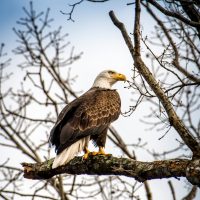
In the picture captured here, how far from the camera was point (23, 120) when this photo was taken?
28.8ft

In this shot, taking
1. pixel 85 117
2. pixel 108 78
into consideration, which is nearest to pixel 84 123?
pixel 85 117

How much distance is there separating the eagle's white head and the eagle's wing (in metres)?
0.65

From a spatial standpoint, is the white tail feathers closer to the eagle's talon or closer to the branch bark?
the eagle's talon

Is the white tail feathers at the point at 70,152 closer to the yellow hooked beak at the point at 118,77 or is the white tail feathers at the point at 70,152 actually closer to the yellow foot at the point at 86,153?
the yellow foot at the point at 86,153

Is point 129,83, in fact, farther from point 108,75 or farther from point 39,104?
point 39,104

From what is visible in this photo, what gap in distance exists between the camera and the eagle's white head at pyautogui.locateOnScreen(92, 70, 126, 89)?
27.8 ft

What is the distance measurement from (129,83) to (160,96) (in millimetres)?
903

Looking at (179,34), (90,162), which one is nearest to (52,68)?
(179,34)

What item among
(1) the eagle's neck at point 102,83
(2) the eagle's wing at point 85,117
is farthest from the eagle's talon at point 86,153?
(1) the eagle's neck at point 102,83

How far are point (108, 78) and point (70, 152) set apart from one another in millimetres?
2644

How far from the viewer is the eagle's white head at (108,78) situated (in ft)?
27.8

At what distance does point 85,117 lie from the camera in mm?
6883

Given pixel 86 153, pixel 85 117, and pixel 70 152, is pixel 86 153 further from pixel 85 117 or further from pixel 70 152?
pixel 85 117

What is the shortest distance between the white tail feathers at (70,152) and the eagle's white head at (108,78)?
185cm
